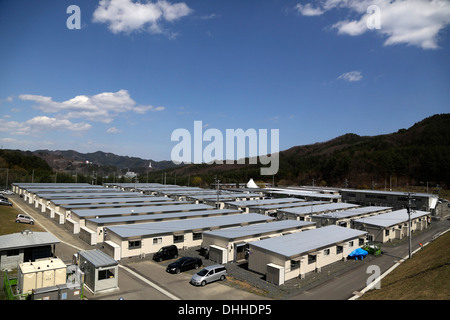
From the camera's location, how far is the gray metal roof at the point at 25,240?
16.9m

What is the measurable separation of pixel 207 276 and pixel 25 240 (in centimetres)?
1188

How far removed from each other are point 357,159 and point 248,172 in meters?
39.6

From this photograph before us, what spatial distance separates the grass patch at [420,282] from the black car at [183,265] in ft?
33.7

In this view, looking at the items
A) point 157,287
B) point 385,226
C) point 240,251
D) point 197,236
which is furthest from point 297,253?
point 385,226

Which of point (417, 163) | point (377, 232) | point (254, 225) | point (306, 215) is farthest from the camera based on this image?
point (417, 163)

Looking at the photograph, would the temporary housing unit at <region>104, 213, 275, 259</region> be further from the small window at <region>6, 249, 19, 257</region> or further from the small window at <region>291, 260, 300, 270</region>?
the small window at <region>291, 260, 300, 270</region>

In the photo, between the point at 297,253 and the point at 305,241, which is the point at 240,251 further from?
the point at 297,253

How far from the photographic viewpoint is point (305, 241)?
68.9 feet

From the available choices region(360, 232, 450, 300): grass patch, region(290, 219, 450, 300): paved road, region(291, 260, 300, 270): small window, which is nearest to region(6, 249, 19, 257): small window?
region(290, 219, 450, 300): paved road

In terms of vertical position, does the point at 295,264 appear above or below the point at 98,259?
below

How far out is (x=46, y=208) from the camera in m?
35.7

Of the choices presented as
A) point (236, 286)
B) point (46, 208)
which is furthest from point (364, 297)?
point (46, 208)

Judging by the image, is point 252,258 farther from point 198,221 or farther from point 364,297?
point 198,221

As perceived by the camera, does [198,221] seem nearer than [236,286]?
No
